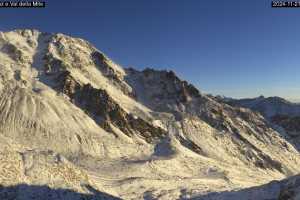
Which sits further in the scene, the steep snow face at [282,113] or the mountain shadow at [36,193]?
the steep snow face at [282,113]

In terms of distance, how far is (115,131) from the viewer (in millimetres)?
85250

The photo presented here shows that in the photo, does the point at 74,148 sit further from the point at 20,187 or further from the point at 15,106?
the point at 20,187

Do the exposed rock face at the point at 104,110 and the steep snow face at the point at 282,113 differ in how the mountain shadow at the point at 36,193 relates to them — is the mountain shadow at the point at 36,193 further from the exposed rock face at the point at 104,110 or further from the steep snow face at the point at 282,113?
the steep snow face at the point at 282,113

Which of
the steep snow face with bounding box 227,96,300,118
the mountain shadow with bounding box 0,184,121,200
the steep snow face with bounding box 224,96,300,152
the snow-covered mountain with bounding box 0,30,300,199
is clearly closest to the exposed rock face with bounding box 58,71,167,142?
the snow-covered mountain with bounding box 0,30,300,199

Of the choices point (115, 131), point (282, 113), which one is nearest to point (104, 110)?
point (115, 131)

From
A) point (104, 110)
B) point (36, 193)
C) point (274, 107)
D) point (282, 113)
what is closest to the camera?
point (36, 193)

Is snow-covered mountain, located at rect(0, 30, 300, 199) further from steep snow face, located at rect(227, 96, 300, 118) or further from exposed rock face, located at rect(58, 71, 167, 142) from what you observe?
steep snow face, located at rect(227, 96, 300, 118)

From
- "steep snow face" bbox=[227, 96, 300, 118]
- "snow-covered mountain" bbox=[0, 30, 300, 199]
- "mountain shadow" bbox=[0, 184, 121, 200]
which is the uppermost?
"steep snow face" bbox=[227, 96, 300, 118]

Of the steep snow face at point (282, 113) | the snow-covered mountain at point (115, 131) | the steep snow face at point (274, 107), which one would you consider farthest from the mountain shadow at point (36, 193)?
the steep snow face at point (274, 107)

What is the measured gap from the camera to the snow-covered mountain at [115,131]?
46.9 metres

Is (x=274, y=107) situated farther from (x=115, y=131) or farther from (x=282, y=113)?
(x=115, y=131)

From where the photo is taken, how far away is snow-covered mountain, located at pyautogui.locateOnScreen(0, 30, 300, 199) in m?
46.9

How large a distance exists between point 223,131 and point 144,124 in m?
24.8

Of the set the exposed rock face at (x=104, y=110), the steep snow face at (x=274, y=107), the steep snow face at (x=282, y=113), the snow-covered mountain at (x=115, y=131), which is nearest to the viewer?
the snow-covered mountain at (x=115, y=131)
